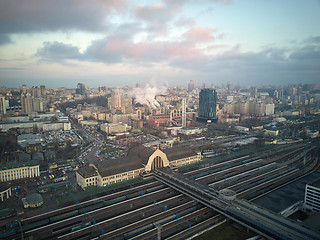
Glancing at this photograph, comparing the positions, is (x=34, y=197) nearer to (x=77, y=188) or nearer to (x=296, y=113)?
(x=77, y=188)

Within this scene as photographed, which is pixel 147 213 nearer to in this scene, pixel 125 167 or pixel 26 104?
pixel 125 167

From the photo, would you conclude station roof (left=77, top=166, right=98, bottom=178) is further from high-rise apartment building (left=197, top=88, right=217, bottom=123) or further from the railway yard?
high-rise apartment building (left=197, top=88, right=217, bottom=123)

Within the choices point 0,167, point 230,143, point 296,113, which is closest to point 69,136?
point 0,167

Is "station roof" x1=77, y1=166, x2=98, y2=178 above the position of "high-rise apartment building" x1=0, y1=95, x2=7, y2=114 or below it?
below

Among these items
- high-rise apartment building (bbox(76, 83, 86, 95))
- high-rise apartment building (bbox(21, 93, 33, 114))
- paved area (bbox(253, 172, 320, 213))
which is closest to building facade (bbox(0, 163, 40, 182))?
paved area (bbox(253, 172, 320, 213))

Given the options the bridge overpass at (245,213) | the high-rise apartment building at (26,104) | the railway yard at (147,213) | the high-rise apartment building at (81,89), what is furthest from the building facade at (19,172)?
the high-rise apartment building at (81,89)
